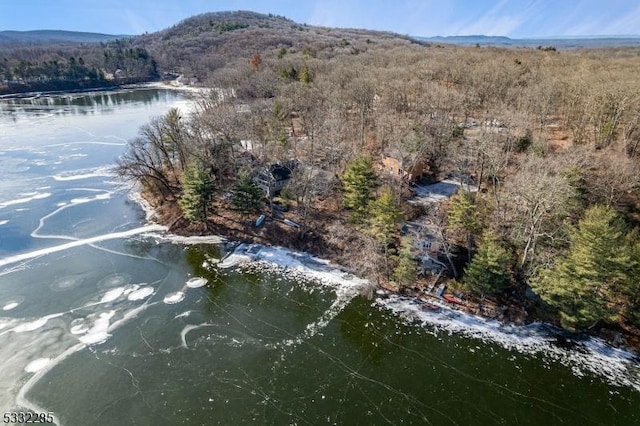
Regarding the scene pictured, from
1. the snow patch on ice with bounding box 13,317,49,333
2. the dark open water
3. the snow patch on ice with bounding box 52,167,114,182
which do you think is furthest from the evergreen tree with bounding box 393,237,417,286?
the snow patch on ice with bounding box 52,167,114,182

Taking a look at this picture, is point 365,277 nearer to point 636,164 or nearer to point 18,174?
point 636,164

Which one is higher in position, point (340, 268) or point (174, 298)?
point (340, 268)

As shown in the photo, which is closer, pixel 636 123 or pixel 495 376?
pixel 495 376

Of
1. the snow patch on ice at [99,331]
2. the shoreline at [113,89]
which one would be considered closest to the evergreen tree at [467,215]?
the snow patch on ice at [99,331]

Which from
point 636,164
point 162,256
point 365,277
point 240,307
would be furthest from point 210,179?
point 636,164

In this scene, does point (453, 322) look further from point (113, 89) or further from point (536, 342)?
point (113, 89)

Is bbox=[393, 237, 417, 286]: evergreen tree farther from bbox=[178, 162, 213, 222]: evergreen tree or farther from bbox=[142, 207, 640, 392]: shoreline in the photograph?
bbox=[178, 162, 213, 222]: evergreen tree

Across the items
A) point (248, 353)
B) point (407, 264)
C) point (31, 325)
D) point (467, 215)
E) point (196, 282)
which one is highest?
point (467, 215)

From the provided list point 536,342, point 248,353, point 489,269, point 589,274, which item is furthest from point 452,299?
point 248,353
